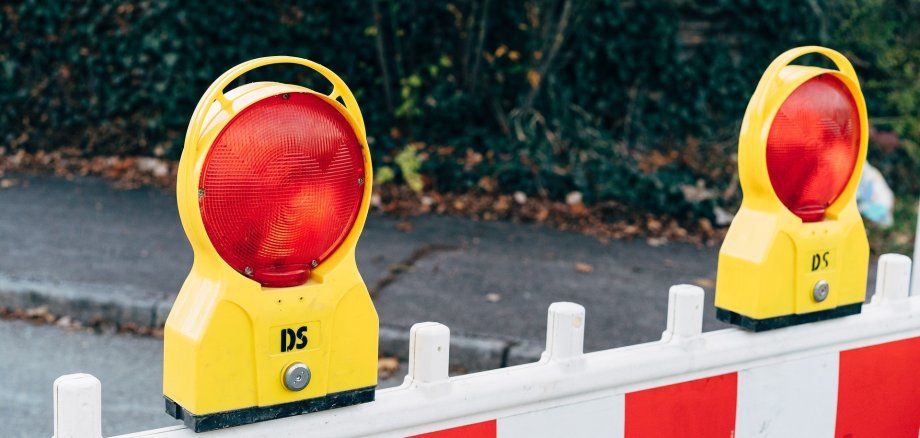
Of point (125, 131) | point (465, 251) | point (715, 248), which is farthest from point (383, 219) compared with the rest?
point (125, 131)

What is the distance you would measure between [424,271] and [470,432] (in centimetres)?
470

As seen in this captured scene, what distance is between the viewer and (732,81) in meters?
9.50

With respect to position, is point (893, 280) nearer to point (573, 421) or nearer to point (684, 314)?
point (684, 314)

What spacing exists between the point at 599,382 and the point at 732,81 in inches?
315

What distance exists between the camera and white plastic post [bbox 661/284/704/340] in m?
2.03

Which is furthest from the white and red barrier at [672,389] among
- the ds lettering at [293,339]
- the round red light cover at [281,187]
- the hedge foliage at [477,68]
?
the hedge foliage at [477,68]

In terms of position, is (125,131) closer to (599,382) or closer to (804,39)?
(804,39)

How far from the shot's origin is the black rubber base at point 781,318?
2104 mm

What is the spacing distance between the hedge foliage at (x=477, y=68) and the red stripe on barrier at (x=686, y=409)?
6487mm

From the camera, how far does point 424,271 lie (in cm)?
648

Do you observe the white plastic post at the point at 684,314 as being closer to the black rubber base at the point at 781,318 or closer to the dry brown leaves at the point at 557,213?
the black rubber base at the point at 781,318

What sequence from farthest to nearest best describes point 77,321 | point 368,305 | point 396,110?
point 396,110 < point 77,321 < point 368,305

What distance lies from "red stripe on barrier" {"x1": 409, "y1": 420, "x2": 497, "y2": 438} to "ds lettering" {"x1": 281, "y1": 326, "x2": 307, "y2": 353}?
9.5 inches

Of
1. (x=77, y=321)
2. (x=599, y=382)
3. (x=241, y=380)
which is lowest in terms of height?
(x=77, y=321)
